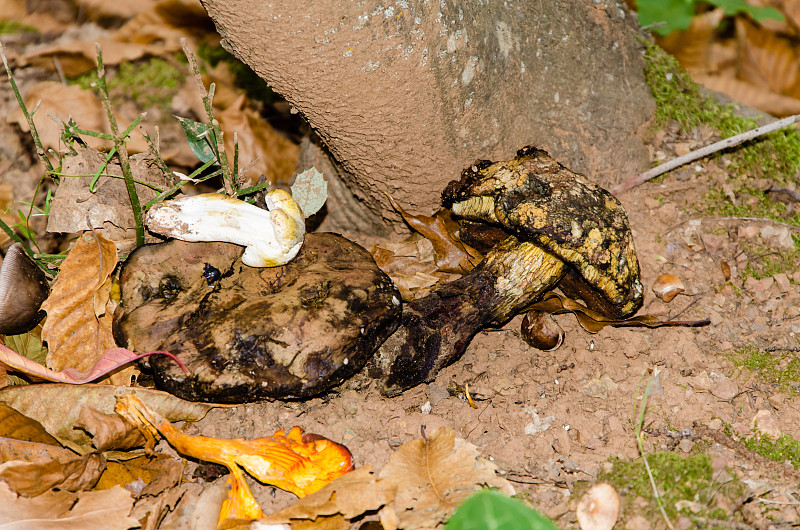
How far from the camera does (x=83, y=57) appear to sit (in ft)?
13.7

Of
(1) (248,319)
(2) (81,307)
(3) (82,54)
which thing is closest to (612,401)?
(1) (248,319)

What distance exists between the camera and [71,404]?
226cm

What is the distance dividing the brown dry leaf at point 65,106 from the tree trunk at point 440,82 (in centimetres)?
175

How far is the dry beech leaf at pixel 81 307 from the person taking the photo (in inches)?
94.4

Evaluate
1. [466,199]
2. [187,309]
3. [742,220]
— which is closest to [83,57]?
[187,309]

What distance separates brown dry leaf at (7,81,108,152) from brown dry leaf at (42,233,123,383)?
150 centimetres

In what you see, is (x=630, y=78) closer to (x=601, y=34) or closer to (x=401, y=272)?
(x=601, y=34)

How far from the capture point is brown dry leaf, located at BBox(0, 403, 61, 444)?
7.10ft

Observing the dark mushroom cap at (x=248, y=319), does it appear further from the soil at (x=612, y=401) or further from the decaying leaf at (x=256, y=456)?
the soil at (x=612, y=401)

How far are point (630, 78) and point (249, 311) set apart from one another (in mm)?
2593

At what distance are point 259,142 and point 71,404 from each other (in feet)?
7.60

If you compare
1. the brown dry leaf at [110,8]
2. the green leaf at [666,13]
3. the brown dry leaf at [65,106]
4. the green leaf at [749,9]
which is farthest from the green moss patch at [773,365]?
the brown dry leaf at [110,8]

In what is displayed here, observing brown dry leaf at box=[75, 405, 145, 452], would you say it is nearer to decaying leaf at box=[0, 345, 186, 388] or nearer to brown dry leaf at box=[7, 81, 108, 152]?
decaying leaf at box=[0, 345, 186, 388]

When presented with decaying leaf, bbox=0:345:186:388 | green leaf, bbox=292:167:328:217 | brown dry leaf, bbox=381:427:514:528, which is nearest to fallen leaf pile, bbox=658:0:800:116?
green leaf, bbox=292:167:328:217
